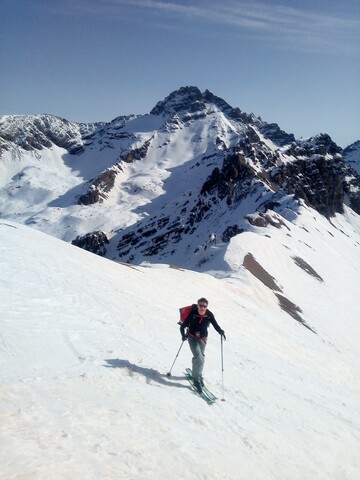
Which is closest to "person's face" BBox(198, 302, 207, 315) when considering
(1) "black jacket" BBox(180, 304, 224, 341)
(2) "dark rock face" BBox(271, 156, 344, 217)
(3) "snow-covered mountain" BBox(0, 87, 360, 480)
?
(1) "black jacket" BBox(180, 304, 224, 341)

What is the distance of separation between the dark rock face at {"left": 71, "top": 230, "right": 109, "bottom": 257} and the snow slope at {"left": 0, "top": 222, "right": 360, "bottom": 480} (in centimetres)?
11473

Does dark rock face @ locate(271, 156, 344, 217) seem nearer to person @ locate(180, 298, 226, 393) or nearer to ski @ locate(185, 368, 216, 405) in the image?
person @ locate(180, 298, 226, 393)

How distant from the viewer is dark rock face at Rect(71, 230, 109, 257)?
139000mm

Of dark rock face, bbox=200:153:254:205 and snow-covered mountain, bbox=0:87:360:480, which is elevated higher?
snow-covered mountain, bbox=0:87:360:480

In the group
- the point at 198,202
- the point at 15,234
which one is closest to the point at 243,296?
the point at 15,234

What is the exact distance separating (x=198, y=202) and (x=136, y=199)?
73.4 metres

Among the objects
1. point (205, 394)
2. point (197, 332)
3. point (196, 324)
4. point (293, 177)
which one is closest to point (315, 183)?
point (293, 177)

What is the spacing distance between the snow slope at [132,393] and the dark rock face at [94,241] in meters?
115

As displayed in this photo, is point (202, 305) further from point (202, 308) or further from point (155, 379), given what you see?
point (155, 379)

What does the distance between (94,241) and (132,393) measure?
135735 millimetres

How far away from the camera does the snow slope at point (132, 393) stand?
273 inches

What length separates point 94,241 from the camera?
14200cm

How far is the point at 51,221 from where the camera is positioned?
17775 cm

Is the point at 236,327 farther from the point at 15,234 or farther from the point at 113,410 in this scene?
the point at 113,410
